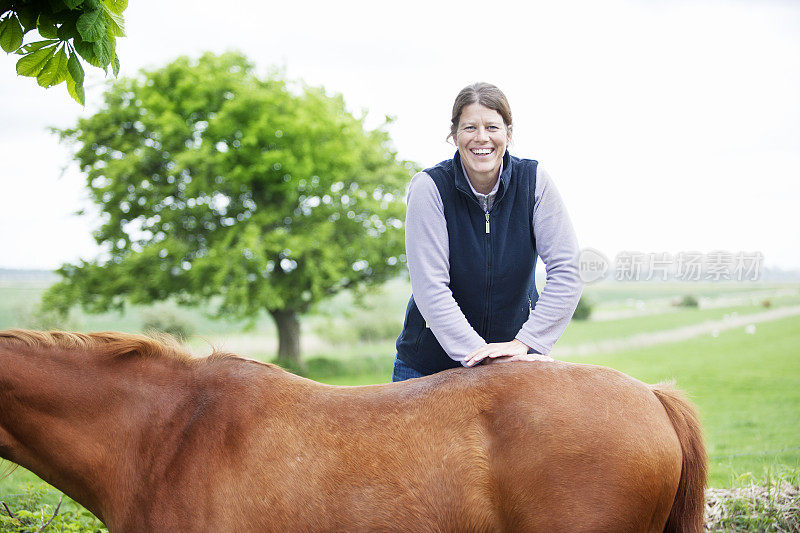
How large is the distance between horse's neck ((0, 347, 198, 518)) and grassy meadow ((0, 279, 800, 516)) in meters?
4.30

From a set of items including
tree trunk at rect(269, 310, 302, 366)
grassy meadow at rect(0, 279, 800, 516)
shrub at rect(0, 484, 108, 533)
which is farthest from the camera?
tree trunk at rect(269, 310, 302, 366)

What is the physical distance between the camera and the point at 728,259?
5.38 metres

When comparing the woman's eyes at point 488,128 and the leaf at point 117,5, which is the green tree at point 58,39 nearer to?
the leaf at point 117,5

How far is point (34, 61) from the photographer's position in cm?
251

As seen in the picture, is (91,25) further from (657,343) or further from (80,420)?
(657,343)

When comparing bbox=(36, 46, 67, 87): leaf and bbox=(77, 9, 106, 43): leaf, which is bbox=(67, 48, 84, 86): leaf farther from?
bbox=(77, 9, 106, 43): leaf

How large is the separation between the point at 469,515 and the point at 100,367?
1456 mm

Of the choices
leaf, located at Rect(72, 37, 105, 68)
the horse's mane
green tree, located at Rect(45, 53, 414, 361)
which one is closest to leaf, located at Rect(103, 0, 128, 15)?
leaf, located at Rect(72, 37, 105, 68)

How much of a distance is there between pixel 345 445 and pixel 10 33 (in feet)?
7.44

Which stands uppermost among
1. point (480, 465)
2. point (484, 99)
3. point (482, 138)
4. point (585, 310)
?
point (484, 99)

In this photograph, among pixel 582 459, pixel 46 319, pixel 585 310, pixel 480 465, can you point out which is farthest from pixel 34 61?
pixel 585 310

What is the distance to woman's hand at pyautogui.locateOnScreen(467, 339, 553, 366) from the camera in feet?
7.91

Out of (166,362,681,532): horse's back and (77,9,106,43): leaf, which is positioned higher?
(77,9,106,43): leaf

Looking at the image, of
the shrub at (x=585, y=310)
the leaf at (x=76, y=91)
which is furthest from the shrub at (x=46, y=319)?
the shrub at (x=585, y=310)
